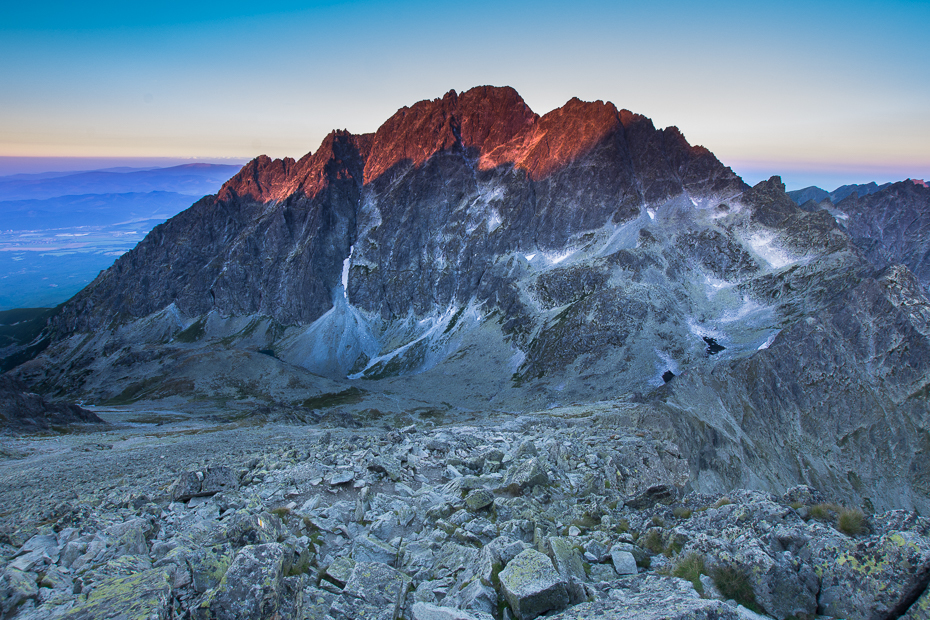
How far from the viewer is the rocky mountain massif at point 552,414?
28.0 feet

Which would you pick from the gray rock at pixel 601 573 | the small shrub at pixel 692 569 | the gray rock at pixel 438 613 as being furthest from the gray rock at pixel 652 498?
the gray rock at pixel 438 613

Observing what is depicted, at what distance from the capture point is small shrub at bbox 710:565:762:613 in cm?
825

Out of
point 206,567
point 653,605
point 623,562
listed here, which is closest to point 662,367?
point 623,562

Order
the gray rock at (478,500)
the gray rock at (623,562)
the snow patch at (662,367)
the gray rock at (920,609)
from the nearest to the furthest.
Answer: the gray rock at (920,609)
the gray rock at (623,562)
the gray rock at (478,500)
the snow patch at (662,367)

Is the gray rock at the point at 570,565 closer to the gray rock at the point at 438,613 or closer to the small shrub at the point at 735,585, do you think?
the gray rock at the point at 438,613

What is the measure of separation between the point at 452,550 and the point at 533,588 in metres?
3.17

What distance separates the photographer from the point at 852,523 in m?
9.73

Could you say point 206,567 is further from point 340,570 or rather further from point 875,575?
point 875,575

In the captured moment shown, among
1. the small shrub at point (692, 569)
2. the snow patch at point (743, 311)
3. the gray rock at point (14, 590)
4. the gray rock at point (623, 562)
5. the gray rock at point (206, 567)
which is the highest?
the gray rock at point (14, 590)

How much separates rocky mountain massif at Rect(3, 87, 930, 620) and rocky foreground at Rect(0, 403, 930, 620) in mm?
71

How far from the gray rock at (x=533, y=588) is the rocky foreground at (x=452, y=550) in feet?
0.09

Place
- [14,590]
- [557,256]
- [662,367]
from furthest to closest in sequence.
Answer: [557,256] → [662,367] → [14,590]

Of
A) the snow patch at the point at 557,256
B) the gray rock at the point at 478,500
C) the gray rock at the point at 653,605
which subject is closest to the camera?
the gray rock at the point at 653,605

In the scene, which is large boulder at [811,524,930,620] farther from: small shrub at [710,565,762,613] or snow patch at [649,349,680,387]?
snow patch at [649,349,680,387]
